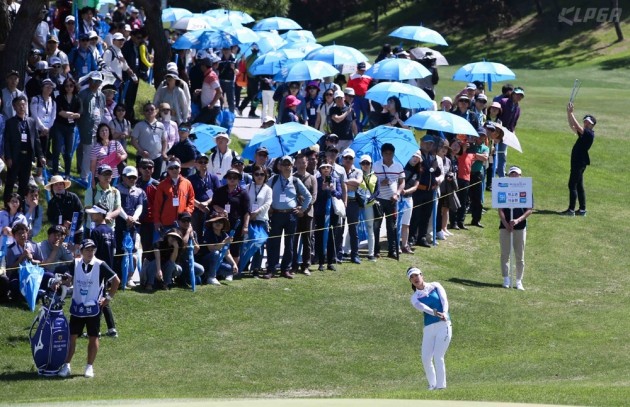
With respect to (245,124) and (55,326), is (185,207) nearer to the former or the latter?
(55,326)

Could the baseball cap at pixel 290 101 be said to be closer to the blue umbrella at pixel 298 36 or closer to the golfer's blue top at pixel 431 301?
the golfer's blue top at pixel 431 301

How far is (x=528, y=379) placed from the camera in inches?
690

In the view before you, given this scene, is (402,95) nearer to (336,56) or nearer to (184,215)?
(336,56)

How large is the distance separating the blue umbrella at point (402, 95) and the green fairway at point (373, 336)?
3.05 metres

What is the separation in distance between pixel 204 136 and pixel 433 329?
8.45 meters

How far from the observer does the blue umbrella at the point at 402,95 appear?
2766 centimetres

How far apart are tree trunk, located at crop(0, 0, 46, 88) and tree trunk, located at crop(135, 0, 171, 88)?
4638 mm

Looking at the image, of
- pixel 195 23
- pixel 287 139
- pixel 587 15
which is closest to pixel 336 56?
pixel 195 23

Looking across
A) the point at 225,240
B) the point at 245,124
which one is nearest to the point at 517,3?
the point at 245,124

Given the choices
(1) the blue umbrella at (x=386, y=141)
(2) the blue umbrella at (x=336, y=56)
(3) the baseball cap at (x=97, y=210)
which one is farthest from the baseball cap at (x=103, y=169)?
(2) the blue umbrella at (x=336, y=56)

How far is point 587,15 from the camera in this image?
7262cm

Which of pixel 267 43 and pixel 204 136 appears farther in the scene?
pixel 267 43

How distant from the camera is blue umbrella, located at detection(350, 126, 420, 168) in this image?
24.4 metres

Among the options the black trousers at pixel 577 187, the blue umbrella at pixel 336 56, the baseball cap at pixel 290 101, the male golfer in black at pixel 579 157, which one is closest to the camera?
the baseball cap at pixel 290 101
